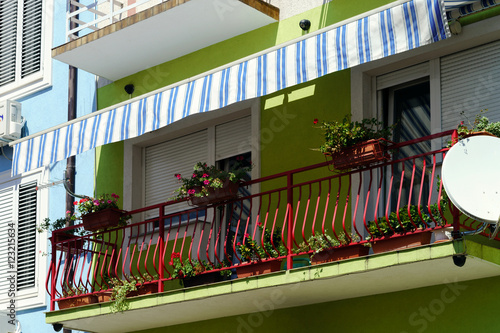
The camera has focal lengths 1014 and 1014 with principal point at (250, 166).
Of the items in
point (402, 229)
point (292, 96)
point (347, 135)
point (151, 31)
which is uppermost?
point (151, 31)

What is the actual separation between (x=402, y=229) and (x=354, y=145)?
1.04m

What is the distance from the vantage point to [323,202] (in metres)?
11.6

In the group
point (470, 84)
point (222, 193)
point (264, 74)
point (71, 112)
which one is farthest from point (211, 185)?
point (71, 112)

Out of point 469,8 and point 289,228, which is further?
point 289,228

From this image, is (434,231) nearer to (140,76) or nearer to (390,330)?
(390,330)

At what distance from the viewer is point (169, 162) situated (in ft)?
45.1

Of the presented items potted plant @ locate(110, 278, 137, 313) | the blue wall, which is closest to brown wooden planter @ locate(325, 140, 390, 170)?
potted plant @ locate(110, 278, 137, 313)

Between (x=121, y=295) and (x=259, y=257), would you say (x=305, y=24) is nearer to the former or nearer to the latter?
(x=259, y=257)

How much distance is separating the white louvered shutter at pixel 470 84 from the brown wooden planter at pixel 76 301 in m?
4.69

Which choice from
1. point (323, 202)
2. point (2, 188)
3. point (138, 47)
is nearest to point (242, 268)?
point (323, 202)

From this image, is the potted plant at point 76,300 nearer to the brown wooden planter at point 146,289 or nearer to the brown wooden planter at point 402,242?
the brown wooden planter at point 146,289

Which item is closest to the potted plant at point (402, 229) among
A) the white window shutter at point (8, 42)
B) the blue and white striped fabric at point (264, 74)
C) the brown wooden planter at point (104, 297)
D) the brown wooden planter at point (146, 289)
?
the blue and white striped fabric at point (264, 74)

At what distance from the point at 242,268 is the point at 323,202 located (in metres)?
1.39

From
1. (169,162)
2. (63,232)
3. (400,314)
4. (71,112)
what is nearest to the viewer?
(400,314)
